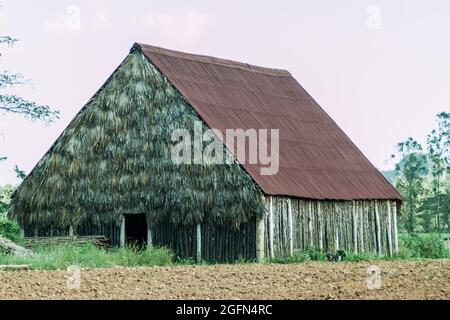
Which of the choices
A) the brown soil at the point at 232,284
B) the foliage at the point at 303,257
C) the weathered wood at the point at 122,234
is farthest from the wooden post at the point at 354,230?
the brown soil at the point at 232,284

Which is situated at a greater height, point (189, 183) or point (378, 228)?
point (189, 183)

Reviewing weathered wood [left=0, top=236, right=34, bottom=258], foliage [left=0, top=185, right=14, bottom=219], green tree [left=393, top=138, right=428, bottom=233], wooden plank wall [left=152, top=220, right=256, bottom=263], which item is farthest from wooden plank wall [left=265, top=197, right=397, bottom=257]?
green tree [left=393, top=138, right=428, bottom=233]

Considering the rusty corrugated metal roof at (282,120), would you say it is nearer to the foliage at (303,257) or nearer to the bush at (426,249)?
the foliage at (303,257)

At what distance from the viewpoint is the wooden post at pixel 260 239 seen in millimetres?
29828

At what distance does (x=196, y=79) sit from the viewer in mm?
34094

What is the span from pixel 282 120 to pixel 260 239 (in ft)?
23.2

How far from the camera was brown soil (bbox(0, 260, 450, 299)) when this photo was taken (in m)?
17.7

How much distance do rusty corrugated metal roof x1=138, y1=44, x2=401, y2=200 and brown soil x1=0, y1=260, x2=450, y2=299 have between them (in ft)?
22.7

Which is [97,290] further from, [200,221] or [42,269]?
[200,221]

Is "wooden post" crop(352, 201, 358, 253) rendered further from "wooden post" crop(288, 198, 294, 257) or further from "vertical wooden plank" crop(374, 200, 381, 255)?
"wooden post" crop(288, 198, 294, 257)

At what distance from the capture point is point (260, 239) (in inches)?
1176

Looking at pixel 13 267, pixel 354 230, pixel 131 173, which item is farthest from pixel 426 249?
pixel 13 267

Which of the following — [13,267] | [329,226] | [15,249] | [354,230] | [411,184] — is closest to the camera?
[13,267]

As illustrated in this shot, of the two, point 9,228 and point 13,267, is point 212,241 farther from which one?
point 9,228
